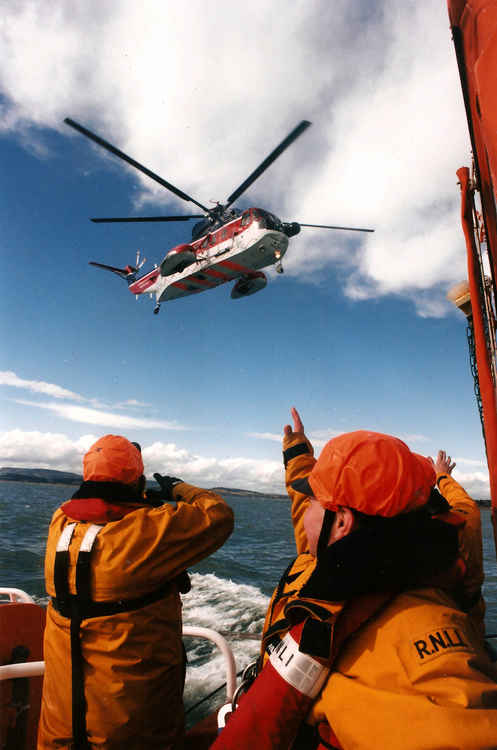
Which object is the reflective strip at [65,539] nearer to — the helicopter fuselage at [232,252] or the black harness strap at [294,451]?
the black harness strap at [294,451]

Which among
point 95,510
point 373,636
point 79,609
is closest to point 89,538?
point 95,510

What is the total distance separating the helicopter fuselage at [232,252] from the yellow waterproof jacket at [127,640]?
14.0m

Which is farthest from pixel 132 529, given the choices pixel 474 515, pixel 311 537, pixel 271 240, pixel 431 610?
pixel 271 240

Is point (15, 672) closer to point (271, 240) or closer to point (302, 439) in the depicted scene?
point (302, 439)

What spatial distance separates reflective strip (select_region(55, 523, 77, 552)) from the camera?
2.30m

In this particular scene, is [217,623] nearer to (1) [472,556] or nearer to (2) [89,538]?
(2) [89,538]

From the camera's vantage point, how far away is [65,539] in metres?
2.33

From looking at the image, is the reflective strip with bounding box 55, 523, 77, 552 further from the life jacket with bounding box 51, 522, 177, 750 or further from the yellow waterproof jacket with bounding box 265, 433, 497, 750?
the yellow waterproof jacket with bounding box 265, 433, 497, 750

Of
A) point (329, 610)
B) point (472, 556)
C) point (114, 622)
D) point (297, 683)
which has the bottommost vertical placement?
point (114, 622)

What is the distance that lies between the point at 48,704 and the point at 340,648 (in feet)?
7.13

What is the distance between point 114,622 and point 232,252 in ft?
49.0

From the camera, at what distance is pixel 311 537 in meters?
1.48

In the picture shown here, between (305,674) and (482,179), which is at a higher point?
(482,179)

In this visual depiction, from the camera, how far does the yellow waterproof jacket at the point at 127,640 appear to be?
2.21 metres
